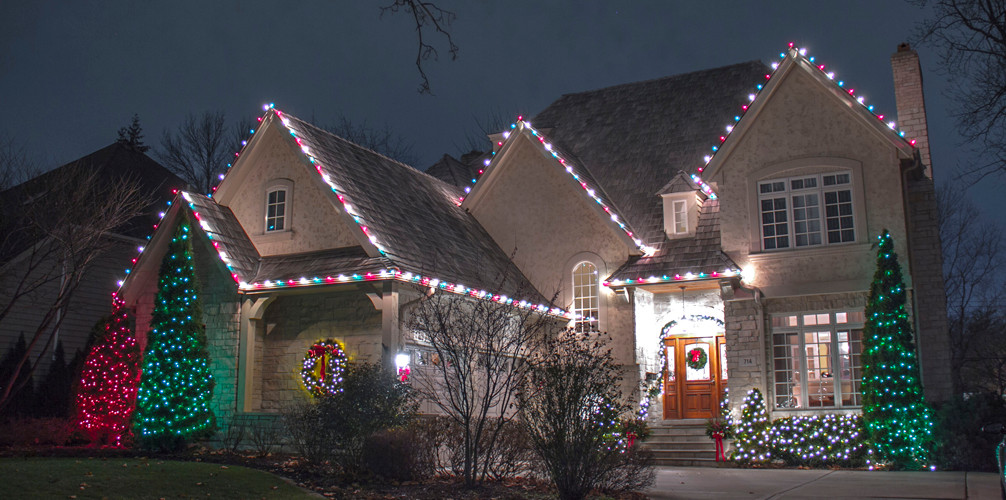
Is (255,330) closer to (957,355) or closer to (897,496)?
(897,496)

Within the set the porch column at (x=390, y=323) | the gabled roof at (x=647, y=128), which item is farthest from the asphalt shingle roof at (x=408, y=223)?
the gabled roof at (x=647, y=128)

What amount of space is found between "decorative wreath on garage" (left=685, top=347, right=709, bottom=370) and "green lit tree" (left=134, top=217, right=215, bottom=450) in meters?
10.5

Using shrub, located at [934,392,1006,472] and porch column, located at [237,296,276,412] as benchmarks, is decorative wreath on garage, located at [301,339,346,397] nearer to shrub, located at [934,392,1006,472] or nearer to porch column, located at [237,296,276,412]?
porch column, located at [237,296,276,412]

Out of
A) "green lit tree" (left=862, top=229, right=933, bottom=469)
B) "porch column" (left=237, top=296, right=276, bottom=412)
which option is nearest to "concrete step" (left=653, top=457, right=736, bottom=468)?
"green lit tree" (left=862, top=229, right=933, bottom=469)

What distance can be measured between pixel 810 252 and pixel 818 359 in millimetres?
2234

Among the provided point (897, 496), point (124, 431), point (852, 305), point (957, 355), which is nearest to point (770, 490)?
point (897, 496)

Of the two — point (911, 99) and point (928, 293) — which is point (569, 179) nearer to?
point (911, 99)

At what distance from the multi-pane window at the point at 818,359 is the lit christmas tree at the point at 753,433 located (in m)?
0.73

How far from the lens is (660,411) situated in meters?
19.0

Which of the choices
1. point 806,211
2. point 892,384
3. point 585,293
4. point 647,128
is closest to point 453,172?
point 647,128

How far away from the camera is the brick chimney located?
18.0 m

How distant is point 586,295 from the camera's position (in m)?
20.2

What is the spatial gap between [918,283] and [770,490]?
26.7ft

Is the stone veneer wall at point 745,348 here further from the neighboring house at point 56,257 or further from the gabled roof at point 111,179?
the gabled roof at point 111,179
